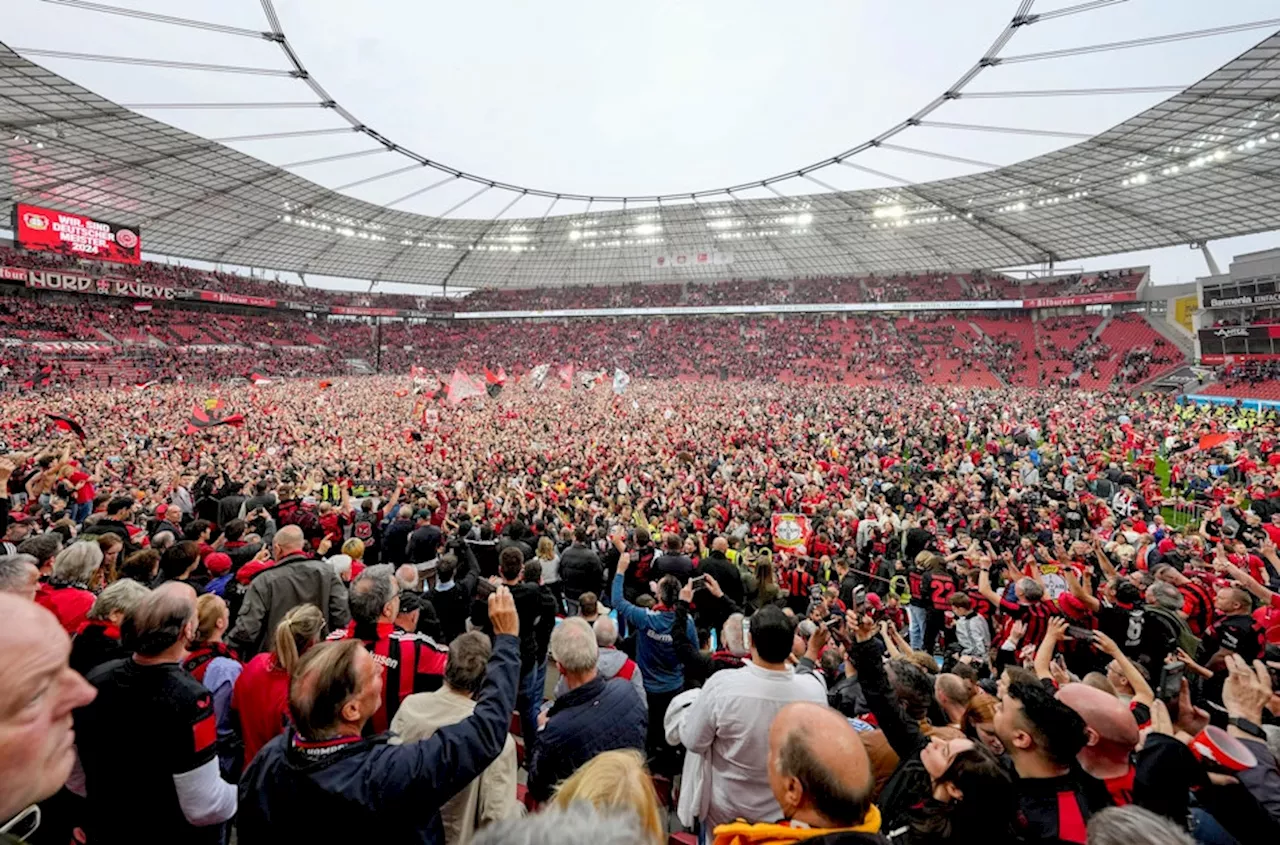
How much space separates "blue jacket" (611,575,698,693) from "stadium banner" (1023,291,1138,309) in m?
48.8

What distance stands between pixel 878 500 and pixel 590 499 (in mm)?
5741

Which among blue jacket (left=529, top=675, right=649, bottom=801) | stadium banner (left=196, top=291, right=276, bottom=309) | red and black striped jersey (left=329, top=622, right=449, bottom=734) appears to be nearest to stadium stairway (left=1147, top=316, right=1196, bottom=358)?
blue jacket (left=529, top=675, right=649, bottom=801)

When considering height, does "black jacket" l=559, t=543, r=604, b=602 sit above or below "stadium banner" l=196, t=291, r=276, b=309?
below

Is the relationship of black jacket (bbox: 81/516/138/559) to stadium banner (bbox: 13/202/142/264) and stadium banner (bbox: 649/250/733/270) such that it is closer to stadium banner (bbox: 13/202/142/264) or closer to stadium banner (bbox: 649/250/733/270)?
stadium banner (bbox: 13/202/142/264)

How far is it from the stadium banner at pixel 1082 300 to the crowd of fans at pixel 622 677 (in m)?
36.7

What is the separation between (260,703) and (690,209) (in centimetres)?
4077

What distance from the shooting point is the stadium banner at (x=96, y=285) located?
3450cm

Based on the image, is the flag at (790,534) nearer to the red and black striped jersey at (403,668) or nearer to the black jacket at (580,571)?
the black jacket at (580,571)

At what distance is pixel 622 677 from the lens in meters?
3.00

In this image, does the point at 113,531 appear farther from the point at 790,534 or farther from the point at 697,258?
the point at 697,258

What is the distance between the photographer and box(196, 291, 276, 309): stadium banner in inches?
Result: 1743

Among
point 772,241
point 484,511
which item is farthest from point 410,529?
point 772,241

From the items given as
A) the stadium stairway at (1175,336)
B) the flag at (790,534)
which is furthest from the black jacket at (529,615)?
the stadium stairway at (1175,336)

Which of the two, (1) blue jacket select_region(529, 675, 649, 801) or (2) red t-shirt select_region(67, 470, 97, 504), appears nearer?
(1) blue jacket select_region(529, 675, 649, 801)
